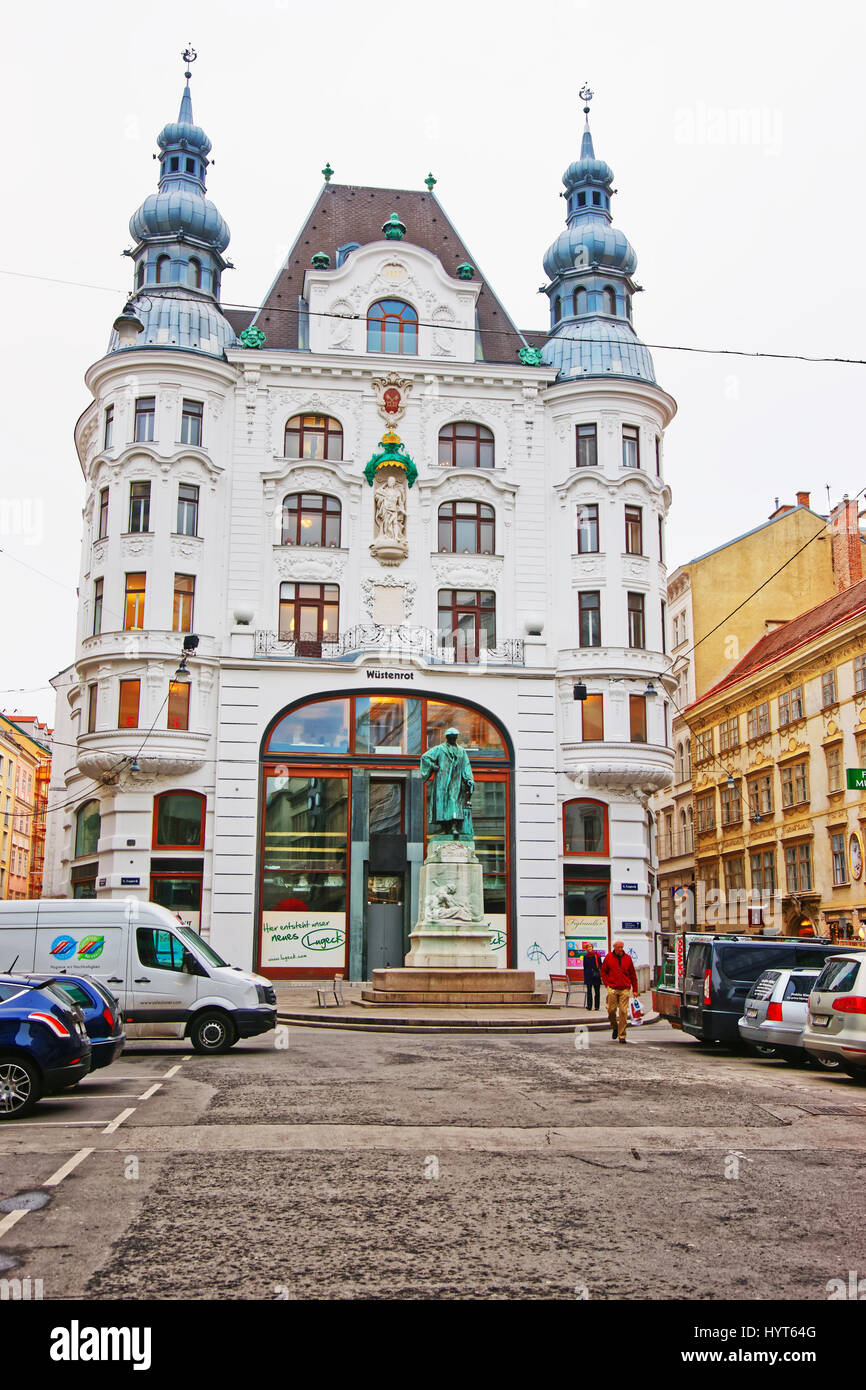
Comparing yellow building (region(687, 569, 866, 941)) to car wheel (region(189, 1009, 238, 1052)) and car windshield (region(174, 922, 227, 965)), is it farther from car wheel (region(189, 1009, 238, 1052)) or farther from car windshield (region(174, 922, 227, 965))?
car wheel (region(189, 1009, 238, 1052))

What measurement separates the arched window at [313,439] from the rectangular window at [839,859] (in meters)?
20.0

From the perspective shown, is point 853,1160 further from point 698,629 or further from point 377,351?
point 698,629

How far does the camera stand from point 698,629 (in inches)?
2254

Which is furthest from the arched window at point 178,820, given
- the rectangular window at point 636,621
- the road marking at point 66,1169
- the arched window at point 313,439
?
the road marking at point 66,1169

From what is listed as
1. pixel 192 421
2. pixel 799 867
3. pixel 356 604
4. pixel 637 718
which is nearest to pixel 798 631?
pixel 799 867

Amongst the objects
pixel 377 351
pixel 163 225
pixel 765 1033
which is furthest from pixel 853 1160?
pixel 163 225

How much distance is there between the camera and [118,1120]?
1171cm

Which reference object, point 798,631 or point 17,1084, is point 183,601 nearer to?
point 798,631

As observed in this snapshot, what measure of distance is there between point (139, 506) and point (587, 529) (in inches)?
541

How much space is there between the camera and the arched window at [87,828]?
38156 mm

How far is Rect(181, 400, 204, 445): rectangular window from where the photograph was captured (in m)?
38.2

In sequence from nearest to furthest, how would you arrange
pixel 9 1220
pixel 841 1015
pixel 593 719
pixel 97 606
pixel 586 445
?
pixel 9 1220, pixel 841 1015, pixel 97 606, pixel 593 719, pixel 586 445

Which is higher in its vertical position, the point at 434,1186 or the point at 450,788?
the point at 450,788

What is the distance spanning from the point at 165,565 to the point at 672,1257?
3219 centimetres
